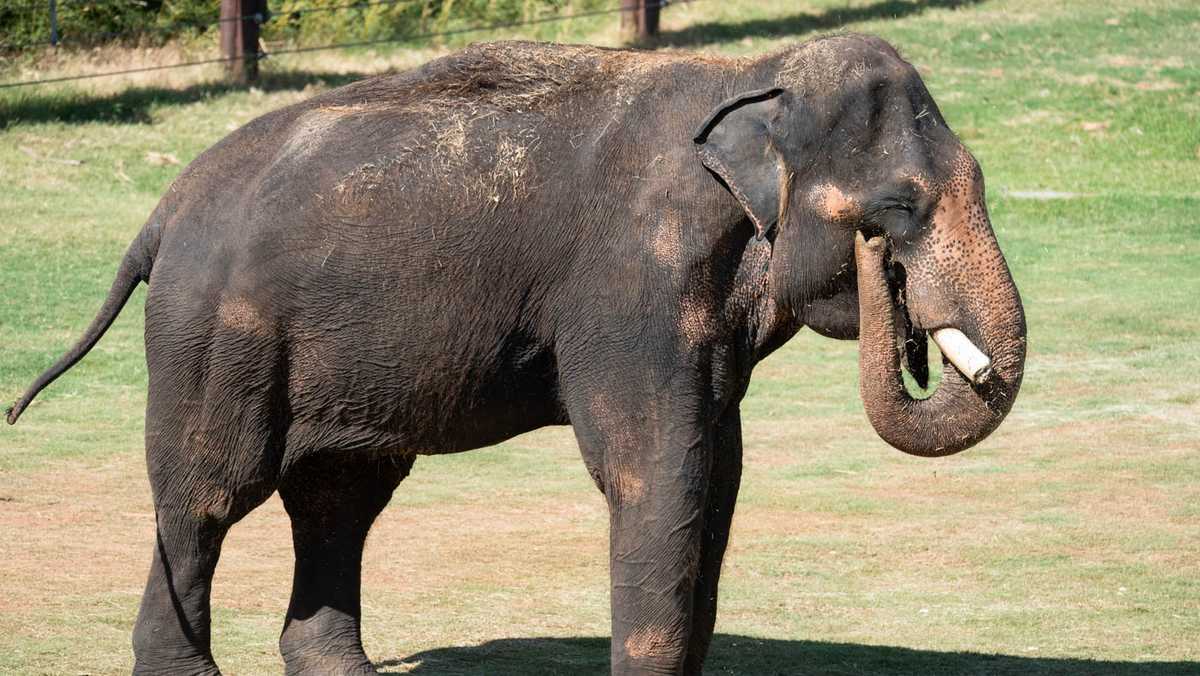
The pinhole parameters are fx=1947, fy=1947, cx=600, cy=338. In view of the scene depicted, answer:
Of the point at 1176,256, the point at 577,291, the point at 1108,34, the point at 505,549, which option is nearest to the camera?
the point at 577,291

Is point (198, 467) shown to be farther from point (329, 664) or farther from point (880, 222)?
point (880, 222)

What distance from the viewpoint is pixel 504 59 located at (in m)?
5.68

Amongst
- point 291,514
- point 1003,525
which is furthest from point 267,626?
point 1003,525

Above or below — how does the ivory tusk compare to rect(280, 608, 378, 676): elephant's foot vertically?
above

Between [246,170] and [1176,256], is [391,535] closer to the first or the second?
[246,170]

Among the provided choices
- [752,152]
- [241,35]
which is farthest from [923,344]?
[241,35]

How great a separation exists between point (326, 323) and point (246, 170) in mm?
529

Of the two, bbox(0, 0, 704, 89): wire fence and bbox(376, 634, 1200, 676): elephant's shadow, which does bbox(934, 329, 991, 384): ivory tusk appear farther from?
bbox(0, 0, 704, 89): wire fence

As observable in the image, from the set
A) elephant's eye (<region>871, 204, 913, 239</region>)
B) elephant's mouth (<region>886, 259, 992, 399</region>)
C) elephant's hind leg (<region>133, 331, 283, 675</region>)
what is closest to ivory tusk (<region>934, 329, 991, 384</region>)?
elephant's mouth (<region>886, 259, 992, 399</region>)

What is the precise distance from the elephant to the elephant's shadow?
1.00 m

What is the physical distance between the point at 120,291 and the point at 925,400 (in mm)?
2450

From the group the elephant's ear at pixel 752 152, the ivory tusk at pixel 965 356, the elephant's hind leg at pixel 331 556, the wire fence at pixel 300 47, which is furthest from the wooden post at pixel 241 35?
the ivory tusk at pixel 965 356

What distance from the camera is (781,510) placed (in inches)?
357

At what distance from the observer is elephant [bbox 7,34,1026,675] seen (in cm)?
514
